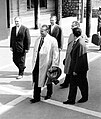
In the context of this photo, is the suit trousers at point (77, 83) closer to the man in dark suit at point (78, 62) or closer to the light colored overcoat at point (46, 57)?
the man in dark suit at point (78, 62)

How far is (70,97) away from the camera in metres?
7.12

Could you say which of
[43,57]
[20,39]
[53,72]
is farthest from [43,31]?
[20,39]

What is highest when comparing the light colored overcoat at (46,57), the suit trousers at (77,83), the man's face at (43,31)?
the man's face at (43,31)

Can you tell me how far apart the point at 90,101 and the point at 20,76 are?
264cm

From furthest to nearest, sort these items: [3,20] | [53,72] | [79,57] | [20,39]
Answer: [3,20], [20,39], [53,72], [79,57]

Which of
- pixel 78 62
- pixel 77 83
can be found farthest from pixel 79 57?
pixel 77 83

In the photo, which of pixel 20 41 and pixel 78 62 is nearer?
pixel 78 62

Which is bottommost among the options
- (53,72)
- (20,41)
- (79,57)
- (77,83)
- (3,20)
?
(77,83)

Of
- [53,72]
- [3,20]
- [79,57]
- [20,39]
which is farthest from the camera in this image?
[3,20]

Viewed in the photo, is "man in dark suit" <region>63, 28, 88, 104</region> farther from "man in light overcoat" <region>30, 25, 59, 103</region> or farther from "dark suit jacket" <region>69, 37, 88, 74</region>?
"man in light overcoat" <region>30, 25, 59, 103</region>

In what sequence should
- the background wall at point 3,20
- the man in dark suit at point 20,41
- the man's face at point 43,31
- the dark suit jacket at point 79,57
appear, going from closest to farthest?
the dark suit jacket at point 79,57, the man's face at point 43,31, the man in dark suit at point 20,41, the background wall at point 3,20

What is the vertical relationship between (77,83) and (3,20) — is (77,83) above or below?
below

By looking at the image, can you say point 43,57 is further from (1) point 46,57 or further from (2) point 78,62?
(2) point 78,62

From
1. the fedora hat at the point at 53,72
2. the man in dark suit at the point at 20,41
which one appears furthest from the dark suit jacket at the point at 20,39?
the fedora hat at the point at 53,72
